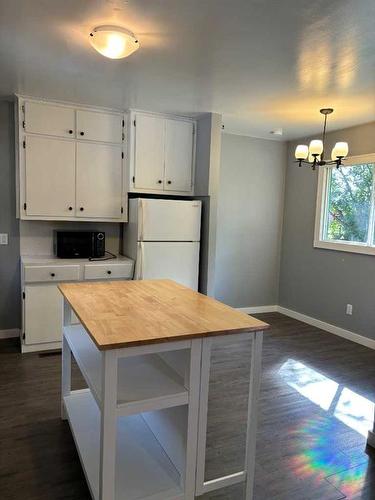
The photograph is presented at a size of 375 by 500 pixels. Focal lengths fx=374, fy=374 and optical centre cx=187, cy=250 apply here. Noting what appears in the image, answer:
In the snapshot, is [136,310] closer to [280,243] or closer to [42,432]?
[42,432]

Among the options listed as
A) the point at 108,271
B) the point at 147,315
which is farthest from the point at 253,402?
the point at 108,271

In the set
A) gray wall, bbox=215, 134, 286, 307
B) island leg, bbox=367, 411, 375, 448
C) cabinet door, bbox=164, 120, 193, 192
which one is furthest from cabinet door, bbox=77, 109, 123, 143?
island leg, bbox=367, 411, 375, 448

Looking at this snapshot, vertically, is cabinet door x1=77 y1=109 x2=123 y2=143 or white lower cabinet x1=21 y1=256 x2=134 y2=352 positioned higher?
cabinet door x1=77 y1=109 x2=123 y2=143

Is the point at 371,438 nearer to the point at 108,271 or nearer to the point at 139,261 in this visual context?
the point at 139,261

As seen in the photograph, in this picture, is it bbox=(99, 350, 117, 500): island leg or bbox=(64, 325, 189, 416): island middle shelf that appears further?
bbox=(64, 325, 189, 416): island middle shelf

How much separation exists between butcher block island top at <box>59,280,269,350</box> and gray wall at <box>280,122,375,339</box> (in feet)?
Result: 8.71

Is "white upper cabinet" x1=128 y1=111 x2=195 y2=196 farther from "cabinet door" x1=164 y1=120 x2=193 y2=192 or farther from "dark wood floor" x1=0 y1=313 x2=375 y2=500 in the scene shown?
"dark wood floor" x1=0 y1=313 x2=375 y2=500

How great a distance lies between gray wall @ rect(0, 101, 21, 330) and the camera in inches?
149

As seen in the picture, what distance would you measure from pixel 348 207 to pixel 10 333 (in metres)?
4.10

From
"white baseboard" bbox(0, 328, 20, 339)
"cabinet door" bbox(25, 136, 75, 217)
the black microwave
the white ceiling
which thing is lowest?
"white baseboard" bbox(0, 328, 20, 339)

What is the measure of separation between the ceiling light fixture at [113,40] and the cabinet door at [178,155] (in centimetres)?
177

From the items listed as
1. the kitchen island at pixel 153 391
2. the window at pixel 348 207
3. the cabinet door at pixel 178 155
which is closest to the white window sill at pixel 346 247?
the window at pixel 348 207

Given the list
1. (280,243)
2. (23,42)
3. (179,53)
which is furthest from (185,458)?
(280,243)

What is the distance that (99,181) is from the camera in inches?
153
